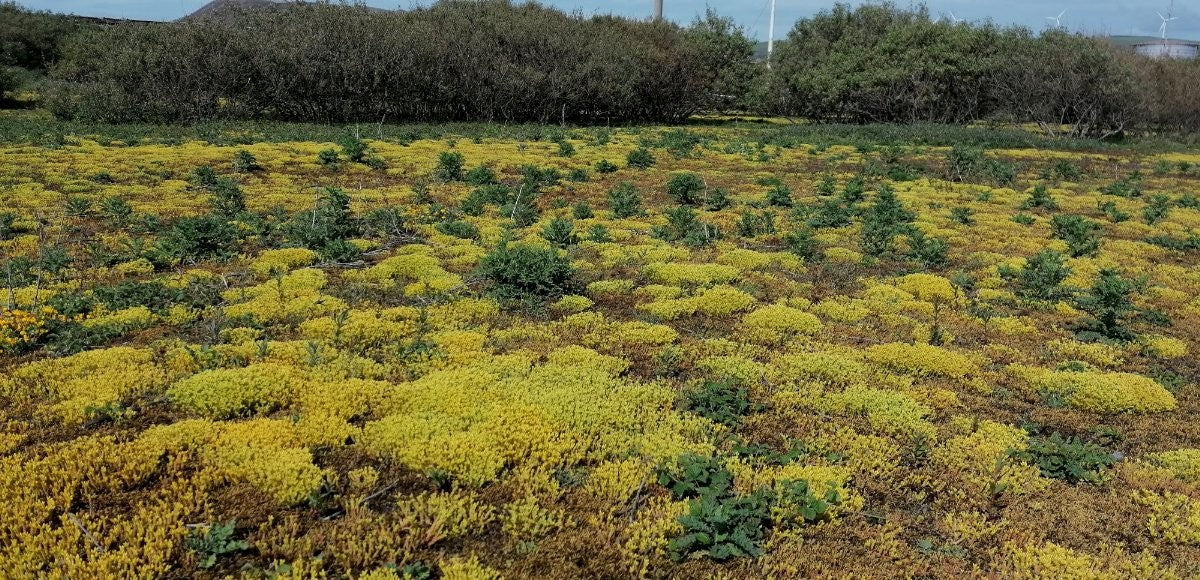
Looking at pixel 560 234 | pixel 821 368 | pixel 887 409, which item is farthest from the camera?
pixel 560 234

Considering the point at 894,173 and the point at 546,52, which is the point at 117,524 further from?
the point at 546,52

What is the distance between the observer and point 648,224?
1744cm

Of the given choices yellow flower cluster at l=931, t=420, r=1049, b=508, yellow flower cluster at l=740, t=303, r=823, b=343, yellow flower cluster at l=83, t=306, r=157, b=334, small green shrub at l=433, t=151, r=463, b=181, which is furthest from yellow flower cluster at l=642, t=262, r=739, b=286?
small green shrub at l=433, t=151, r=463, b=181

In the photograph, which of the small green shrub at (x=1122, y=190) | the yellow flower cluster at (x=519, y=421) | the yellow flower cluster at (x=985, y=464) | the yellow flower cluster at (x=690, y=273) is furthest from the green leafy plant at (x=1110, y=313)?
the small green shrub at (x=1122, y=190)

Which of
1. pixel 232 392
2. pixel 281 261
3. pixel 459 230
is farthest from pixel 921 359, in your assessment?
pixel 281 261

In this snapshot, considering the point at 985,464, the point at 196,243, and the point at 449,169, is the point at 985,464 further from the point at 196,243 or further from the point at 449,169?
the point at 449,169

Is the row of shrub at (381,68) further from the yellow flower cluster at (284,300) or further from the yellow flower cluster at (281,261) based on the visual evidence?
the yellow flower cluster at (284,300)

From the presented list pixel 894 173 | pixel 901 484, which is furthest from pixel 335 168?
pixel 901 484

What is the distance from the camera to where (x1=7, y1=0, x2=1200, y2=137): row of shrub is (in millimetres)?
40594

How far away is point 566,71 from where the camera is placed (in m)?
50.0

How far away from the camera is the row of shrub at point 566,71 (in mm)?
40594

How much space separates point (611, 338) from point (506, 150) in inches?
899

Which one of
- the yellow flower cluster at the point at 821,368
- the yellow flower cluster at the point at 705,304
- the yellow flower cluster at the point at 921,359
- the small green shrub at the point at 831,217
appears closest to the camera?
the yellow flower cluster at the point at 821,368

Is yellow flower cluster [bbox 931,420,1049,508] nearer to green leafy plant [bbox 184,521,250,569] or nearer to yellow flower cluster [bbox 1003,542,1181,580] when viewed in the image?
yellow flower cluster [bbox 1003,542,1181,580]
